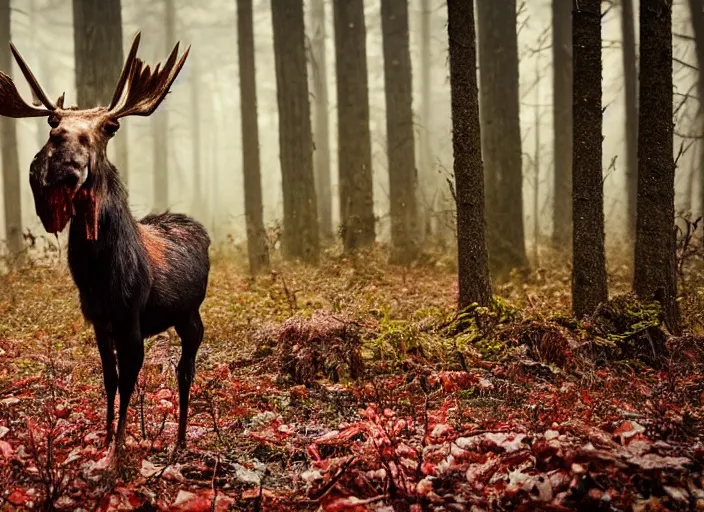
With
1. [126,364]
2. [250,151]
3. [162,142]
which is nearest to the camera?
[126,364]

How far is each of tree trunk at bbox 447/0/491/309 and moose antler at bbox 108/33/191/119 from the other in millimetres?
3826

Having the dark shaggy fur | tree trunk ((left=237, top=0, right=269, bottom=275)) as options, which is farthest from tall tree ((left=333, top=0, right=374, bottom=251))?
the dark shaggy fur

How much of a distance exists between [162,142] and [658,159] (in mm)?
29094

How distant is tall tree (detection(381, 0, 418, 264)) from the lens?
1425 cm

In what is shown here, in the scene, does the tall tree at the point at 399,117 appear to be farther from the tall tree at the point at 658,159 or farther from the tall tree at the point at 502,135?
the tall tree at the point at 658,159

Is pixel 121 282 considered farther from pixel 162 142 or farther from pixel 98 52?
pixel 162 142

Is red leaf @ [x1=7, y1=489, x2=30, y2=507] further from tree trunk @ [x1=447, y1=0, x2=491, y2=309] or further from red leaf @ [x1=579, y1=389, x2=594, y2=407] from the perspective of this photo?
tree trunk @ [x1=447, y1=0, x2=491, y2=309]

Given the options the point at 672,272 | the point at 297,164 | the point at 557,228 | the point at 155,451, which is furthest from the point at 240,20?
the point at 155,451

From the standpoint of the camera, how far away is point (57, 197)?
3.03 m

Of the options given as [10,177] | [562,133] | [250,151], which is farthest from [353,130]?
[10,177]

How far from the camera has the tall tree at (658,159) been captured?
6.29 metres

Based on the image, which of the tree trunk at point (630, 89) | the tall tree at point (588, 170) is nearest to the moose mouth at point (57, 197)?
the tall tree at point (588, 170)

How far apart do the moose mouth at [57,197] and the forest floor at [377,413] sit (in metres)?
1.18

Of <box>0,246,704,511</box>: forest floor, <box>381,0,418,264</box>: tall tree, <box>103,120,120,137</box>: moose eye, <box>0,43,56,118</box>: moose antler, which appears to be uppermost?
<box>381,0,418,264</box>: tall tree
